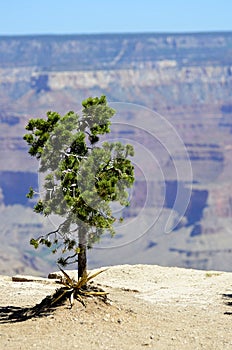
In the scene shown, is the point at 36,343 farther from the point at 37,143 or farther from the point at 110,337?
the point at 37,143

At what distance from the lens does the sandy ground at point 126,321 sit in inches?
880

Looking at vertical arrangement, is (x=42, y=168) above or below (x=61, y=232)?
above

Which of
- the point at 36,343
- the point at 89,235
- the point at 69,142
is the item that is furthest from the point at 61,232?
the point at 36,343

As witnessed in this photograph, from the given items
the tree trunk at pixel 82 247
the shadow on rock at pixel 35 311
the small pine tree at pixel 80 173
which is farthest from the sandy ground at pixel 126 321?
the small pine tree at pixel 80 173

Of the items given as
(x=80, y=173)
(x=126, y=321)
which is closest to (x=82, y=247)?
(x=80, y=173)

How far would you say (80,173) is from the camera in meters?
25.0

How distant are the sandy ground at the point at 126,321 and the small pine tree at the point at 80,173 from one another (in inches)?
85.8

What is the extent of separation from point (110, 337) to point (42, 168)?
617 centimetres

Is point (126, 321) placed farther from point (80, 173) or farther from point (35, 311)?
point (80, 173)

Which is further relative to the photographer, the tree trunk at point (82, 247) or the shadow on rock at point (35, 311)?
the tree trunk at point (82, 247)

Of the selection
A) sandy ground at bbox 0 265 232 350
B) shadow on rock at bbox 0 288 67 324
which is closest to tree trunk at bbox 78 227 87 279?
shadow on rock at bbox 0 288 67 324

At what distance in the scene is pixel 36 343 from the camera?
2191 centimetres

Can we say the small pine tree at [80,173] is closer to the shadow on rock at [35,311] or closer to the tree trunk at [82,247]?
the tree trunk at [82,247]

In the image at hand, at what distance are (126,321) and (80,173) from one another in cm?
486
